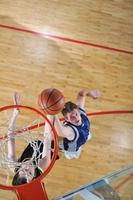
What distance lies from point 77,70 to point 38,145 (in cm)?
165

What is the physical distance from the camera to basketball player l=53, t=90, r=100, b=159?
186 inches

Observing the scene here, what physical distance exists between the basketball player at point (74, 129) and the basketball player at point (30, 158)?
35 centimetres

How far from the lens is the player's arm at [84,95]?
5.14 metres

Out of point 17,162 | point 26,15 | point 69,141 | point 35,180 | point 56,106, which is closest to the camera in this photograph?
point 35,180

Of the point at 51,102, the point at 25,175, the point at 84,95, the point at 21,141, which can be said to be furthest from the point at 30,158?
the point at 84,95

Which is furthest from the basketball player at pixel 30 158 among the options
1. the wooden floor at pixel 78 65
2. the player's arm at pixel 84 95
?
the player's arm at pixel 84 95

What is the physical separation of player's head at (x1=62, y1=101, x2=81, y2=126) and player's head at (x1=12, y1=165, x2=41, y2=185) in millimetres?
1028

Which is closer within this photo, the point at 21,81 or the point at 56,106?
the point at 56,106

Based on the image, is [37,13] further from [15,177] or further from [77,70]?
[15,177]

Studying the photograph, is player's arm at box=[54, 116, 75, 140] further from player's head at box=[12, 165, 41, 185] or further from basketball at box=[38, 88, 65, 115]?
player's head at box=[12, 165, 41, 185]

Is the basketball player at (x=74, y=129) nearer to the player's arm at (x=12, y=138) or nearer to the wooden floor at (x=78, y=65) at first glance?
the wooden floor at (x=78, y=65)

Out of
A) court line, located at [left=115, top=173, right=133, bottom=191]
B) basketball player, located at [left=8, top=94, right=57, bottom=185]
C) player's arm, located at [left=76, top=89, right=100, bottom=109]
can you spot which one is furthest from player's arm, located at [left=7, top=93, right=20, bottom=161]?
court line, located at [left=115, top=173, right=133, bottom=191]

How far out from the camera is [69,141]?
476cm

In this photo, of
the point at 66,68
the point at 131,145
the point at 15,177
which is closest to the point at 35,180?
the point at 15,177
